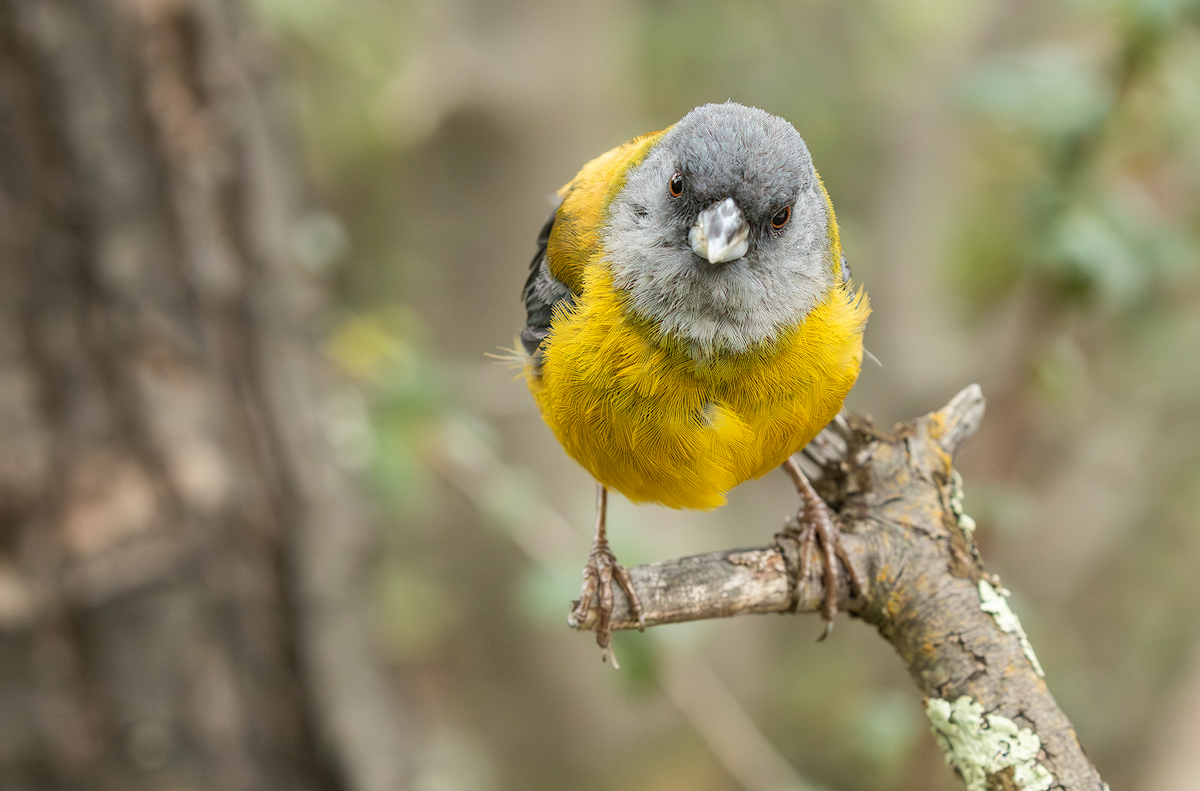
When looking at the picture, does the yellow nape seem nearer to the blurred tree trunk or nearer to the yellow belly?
the yellow belly

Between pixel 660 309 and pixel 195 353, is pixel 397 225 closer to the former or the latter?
pixel 195 353

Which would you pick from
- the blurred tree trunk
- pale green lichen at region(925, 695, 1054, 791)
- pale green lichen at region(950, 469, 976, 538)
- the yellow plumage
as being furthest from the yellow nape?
the blurred tree trunk

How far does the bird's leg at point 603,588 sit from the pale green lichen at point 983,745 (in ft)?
2.19

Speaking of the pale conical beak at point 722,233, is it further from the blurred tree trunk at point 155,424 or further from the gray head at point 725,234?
the blurred tree trunk at point 155,424

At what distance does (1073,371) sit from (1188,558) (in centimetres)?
425

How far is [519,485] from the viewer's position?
4.15m

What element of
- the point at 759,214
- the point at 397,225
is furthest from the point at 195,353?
the point at 397,225

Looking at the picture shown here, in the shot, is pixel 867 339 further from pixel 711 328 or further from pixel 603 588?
pixel 711 328

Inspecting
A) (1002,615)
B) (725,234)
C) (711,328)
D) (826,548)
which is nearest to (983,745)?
(1002,615)

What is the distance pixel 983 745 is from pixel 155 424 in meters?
2.76

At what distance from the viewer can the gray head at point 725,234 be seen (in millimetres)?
2184

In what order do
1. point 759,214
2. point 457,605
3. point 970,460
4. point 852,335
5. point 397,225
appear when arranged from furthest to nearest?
1. point 397,225
2. point 457,605
3. point 970,460
4. point 852,335
5. point 759,214

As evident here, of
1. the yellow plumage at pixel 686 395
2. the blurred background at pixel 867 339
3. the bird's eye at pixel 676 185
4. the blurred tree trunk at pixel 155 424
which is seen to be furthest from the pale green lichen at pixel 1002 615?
the blurred tree trunk at pixel 155 424

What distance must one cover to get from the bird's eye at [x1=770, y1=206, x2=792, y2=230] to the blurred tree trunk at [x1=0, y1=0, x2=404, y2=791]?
2043mm
